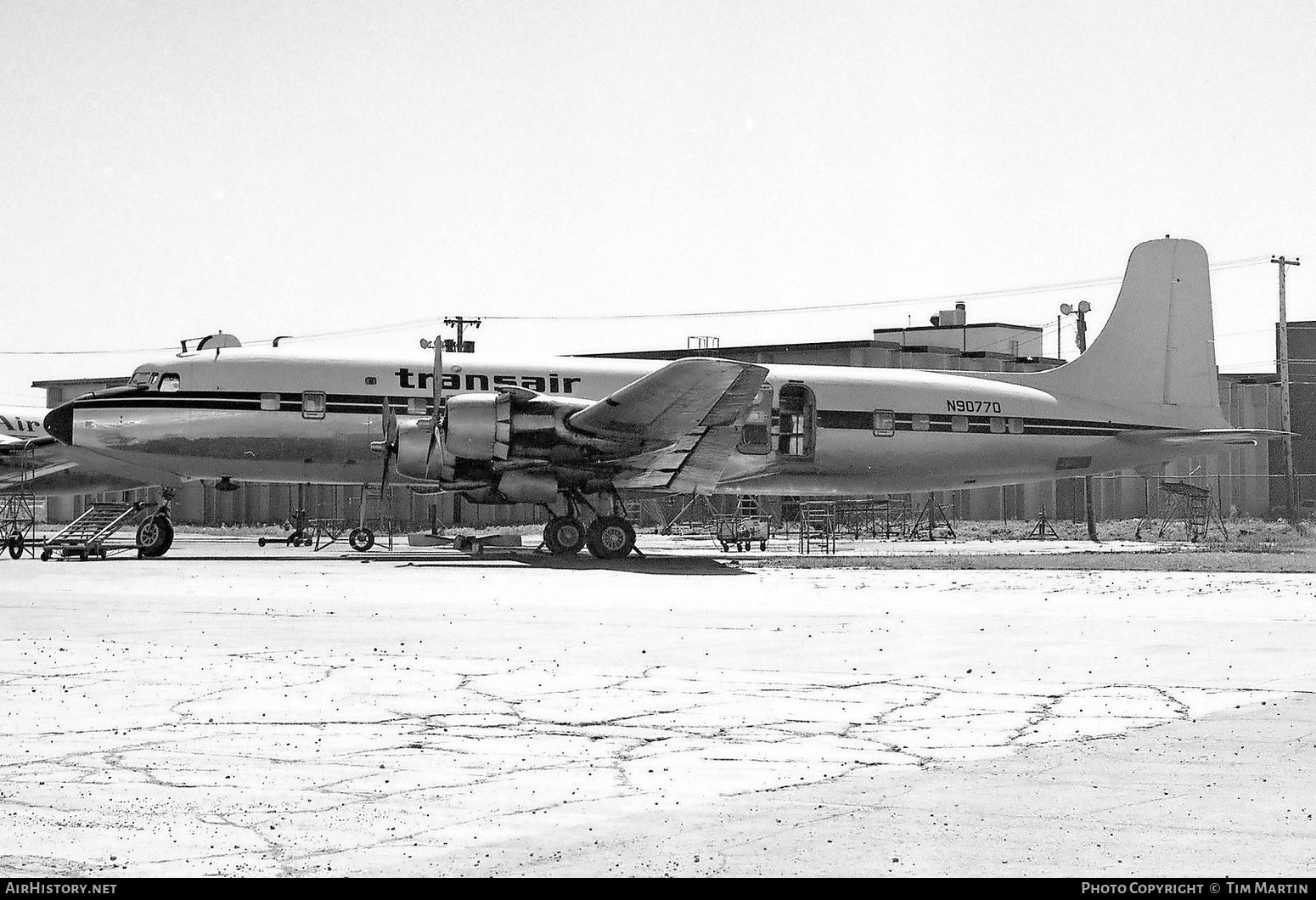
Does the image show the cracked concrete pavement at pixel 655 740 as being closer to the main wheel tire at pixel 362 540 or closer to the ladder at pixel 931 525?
the main wheel tire at pixel 362 540

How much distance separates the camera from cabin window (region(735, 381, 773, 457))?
2958 centimetres

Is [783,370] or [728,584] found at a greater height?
[783,370]

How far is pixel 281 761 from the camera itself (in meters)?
7.12

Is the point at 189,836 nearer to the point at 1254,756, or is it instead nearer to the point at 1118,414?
the point at 1254,756

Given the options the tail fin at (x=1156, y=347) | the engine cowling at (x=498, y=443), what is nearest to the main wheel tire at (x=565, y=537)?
the engine cowling at (x=498, y=443)

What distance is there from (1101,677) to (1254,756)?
3.16 m

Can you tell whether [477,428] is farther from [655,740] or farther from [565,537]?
[655,740]

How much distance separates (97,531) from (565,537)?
1082 centimetres

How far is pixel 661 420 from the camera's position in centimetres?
2628

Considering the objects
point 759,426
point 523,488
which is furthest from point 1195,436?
point 523,488

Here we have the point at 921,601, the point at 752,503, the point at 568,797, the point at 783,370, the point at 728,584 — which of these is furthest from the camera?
the point at 752,503

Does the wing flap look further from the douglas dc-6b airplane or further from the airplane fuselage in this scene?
the airplane fuselage
